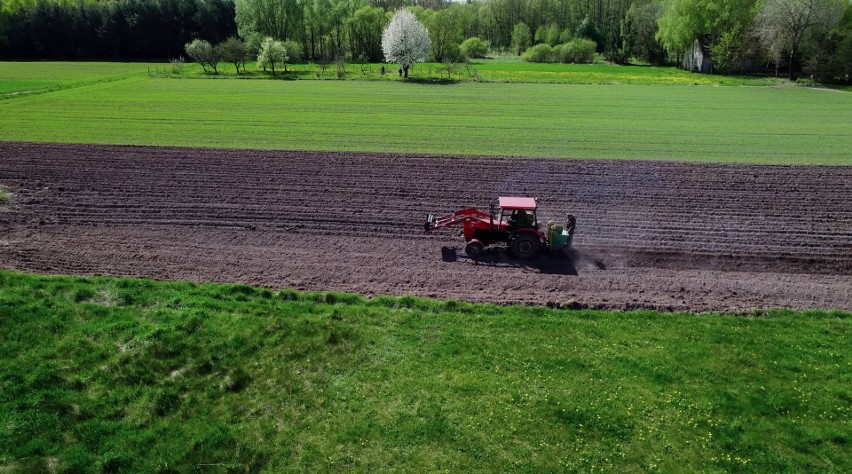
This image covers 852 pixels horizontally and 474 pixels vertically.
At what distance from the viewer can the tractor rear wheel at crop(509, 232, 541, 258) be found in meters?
17.0

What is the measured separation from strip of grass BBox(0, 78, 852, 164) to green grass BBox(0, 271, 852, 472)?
17.6 m

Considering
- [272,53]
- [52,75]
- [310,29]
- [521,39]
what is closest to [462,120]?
[272,53]

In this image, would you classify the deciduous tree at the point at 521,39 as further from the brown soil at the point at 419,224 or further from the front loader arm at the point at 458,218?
the front loader arm at the point at 458,218

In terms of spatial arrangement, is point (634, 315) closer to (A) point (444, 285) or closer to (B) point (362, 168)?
(A) point (444, 285)

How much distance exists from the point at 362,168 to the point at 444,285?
1243cm

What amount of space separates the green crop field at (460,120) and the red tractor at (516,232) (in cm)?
1277

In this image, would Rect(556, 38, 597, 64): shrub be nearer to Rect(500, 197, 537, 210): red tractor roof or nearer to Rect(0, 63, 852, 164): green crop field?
Rect(0, 63, 852, 164): green crop field

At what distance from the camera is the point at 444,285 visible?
15.6 m

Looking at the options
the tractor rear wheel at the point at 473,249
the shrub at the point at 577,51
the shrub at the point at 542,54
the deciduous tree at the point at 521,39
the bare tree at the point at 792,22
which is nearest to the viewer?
the tractor rear wheel at the point at 473,249

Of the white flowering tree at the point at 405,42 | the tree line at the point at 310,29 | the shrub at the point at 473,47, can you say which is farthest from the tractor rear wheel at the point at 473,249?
the shrub at the point at 473,47

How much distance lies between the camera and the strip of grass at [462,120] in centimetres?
3111

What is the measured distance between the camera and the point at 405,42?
230 ft

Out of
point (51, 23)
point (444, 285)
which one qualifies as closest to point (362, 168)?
point (444, 285)

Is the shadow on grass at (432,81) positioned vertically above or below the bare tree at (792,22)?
below
